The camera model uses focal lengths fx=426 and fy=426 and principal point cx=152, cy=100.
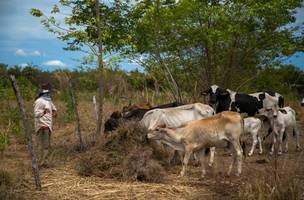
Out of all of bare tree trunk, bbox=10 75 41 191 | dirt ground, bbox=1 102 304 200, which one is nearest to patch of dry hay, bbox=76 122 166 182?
dirt ground, bbox=1 102 304 200

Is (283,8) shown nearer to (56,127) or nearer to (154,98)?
(154,98)

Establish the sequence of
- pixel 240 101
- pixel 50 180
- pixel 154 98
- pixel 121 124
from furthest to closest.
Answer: pixel 154 98 < pixel 240 101 < pixel 121 124 < pixel 50 180

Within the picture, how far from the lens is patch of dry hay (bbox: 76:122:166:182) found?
28.1ft

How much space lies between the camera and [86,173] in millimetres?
8984

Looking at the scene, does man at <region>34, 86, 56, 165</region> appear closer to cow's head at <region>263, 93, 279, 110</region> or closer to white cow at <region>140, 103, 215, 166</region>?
white cow at <region>140, 103, 215, 166</region>

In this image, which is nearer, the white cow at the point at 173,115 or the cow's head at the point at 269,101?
the white cow at the point at 173,115

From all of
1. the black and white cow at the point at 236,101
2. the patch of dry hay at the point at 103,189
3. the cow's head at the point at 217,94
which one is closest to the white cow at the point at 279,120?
the black and white cow at the point at 236,101

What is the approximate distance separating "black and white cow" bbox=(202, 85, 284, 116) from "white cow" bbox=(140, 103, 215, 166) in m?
2.21

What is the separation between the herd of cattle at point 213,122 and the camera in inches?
365

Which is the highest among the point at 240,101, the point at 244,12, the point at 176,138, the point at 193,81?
the point at 244,12

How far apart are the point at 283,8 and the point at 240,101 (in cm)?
357

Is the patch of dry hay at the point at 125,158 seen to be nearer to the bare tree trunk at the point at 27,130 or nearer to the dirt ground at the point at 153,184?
the dirt ground at the point at 153,184

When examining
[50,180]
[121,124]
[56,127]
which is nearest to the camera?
[50,180]

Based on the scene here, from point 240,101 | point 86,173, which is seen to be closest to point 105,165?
point 86,173
